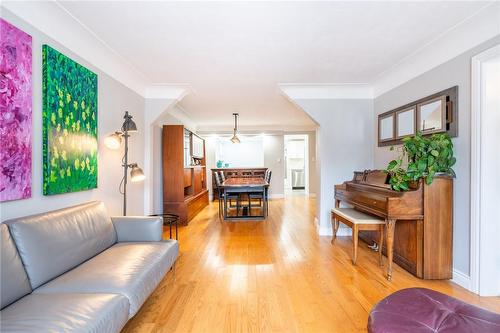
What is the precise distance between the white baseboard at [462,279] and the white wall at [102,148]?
3557 mm

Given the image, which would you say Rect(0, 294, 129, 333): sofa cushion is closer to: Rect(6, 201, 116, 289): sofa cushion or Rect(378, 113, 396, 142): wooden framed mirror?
Rect(6, 201, 116, 289): sofa cushion

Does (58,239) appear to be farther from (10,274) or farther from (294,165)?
(294,165)

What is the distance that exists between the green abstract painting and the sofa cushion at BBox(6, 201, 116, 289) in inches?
11.0

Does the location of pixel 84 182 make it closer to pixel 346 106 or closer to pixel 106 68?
pixel 106 68

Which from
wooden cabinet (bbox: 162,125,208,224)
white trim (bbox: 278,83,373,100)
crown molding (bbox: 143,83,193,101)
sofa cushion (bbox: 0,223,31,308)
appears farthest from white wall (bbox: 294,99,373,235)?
sofa cushion (bbox: 0,223,31,308)

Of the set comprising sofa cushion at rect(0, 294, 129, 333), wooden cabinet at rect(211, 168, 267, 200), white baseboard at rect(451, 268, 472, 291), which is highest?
wooden cabinet at rect(211, 168, 267, 200)

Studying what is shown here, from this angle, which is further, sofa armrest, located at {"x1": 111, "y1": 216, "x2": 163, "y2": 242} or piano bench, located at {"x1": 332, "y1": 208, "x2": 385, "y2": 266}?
piano bench, located at {"x1": 332, "y1": 208, "x2": 385, "y2": 266}

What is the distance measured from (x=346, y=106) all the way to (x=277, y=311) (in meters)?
3.10

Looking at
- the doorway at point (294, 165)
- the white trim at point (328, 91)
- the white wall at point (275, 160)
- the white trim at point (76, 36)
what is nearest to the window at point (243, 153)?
the white wall at point (275, 160)

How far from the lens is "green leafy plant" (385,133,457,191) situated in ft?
7.22

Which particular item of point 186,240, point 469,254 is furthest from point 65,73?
point 469,254

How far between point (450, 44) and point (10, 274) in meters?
3.75

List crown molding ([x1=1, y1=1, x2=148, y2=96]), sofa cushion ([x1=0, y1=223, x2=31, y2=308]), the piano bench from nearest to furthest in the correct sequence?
1. sofa cushion ([x1=0, y1=223, x2=31, y2=308])
2. crown molding ([x1=1, y1=1, x2=148, y2=96])
3. the piano bench

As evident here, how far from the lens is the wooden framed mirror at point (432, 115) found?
→ 7.86 feet
